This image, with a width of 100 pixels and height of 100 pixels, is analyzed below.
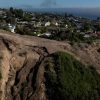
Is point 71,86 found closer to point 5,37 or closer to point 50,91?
point 50,91

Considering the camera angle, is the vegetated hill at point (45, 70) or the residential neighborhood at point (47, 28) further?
the residential neighborhood at point (47, 28)

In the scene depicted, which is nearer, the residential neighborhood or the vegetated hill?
the vegetated hill

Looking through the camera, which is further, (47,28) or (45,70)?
(47,28)

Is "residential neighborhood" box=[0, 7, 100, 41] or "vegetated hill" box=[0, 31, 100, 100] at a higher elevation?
"vegetated hill" box=[0, 31, 100, 100]

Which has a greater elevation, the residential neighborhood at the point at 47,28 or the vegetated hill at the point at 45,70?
the vegetated hill at the point at 45,70

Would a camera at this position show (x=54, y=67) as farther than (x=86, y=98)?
Yes

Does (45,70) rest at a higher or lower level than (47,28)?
higher

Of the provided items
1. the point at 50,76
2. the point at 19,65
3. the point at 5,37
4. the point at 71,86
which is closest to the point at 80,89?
the point at 71,86

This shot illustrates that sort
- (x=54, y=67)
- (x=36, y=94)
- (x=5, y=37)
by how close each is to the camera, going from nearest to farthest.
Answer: (x=36, y=94)
(x=54, y=67)
(x=5, y=37)
